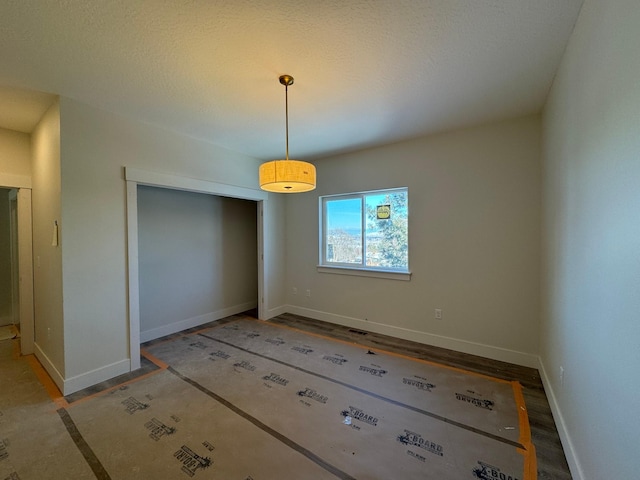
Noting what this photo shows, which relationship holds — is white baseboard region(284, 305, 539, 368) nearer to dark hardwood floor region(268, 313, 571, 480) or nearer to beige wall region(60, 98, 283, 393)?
dark hardwood floor region(268, 313, 571, 480)

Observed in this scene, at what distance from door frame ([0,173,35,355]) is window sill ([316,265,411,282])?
3.60 m

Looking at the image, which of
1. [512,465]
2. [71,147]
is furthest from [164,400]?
[512,465]

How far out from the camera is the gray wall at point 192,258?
148 inches

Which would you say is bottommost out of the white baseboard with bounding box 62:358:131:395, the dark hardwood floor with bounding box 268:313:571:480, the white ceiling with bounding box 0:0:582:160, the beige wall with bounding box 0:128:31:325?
the dark hardwood floor with bounding box 268:313:571:480

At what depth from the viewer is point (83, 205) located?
2.51m

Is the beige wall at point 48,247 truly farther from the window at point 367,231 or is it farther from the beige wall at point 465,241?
the beige wall at point 465,241

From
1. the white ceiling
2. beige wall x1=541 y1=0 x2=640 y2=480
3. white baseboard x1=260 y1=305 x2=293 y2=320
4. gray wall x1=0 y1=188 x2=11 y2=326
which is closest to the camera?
beige wall x1=541 y1=0 x2=640 y2=480

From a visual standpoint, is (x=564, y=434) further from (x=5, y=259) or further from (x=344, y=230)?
(x=5, y=259)

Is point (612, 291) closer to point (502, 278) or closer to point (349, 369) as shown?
point (502, 278)

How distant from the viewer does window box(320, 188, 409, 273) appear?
3.72 meters

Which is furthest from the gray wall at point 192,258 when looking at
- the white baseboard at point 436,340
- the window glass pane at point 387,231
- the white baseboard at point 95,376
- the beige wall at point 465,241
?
the window glass pane at point 387,231

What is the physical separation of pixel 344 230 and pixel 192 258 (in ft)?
7.96

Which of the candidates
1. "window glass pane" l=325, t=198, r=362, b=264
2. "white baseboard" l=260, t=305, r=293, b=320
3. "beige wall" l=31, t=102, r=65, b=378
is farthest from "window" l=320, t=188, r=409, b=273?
"beige wall" l=31, t=102, r=65, b=378

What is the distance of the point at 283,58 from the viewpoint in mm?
1890
